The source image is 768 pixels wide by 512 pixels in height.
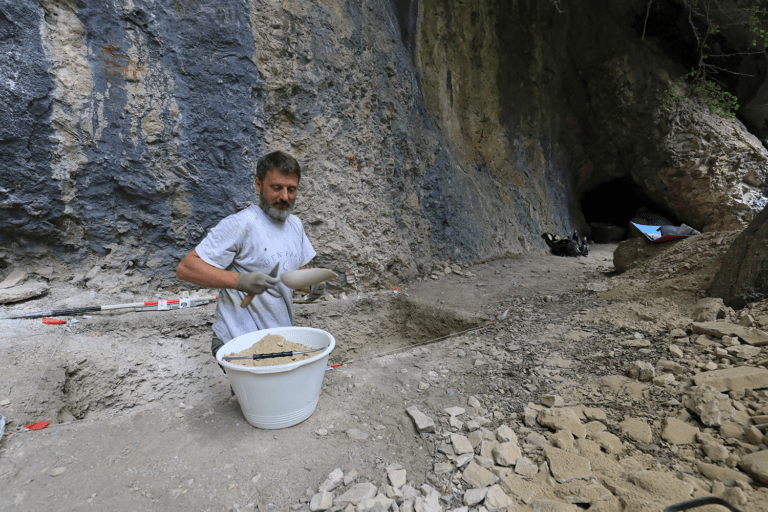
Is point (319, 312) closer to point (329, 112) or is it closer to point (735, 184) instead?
point (329, 112)

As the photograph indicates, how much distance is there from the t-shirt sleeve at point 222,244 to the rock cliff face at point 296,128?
183 centimetres

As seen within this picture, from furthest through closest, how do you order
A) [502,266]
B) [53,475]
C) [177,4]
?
[502,266], [177,4], [53,475]

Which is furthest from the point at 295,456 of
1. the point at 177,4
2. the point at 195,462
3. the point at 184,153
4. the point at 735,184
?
the point at 735,184

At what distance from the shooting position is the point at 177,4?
327cm

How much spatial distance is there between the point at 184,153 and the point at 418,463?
3.27 m

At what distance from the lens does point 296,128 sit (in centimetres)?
382

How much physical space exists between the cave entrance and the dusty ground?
256 inches

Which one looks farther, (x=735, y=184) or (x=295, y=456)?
(x=735, y=184)

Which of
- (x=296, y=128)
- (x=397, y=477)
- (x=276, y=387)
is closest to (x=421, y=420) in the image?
(x=397, y=477)

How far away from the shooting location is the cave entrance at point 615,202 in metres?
9.31

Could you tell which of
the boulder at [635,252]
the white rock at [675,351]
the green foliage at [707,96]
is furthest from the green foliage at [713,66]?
the white rock at [675,351]

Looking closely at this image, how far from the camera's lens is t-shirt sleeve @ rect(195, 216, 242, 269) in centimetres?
180

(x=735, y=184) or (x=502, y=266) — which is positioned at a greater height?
(x=735, y=184)

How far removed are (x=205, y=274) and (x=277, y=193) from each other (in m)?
0.57
